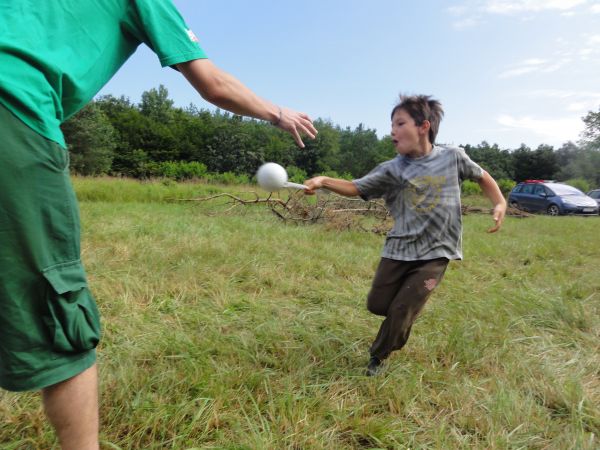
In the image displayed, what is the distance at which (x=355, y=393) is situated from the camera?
2117mm

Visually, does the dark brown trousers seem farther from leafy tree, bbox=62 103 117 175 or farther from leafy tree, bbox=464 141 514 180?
leafy tree, bbox=464 141 514 180

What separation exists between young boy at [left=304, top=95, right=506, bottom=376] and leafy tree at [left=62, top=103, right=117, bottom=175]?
28.1 metres

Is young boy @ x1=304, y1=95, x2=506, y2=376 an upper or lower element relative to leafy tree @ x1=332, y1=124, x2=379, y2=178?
lower

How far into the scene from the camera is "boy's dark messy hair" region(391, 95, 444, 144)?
2398 millimetres

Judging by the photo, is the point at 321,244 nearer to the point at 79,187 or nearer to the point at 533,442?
the point at 533,442

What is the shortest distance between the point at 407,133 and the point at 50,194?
194 centimetres

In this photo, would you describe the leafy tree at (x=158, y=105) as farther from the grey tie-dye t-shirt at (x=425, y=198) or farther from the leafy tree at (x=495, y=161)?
the grey tie-dye t-shirt at (x=425, y=198)

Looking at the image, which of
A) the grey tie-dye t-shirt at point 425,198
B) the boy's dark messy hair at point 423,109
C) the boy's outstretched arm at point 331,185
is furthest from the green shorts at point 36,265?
the boy's dark messy hair at point 423,109

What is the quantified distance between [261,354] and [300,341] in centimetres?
37

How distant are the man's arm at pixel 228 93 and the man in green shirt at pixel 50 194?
0.33 ft

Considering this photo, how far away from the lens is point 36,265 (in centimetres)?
98

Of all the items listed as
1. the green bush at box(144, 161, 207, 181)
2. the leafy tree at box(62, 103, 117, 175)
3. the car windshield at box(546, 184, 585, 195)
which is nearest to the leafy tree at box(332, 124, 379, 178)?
the green bush at box(144, 161, 207, 181)

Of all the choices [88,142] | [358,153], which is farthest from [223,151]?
[358,153]

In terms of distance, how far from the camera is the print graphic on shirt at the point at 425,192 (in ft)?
7.84
